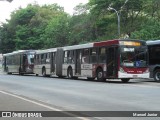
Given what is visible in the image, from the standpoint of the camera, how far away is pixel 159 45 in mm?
29469

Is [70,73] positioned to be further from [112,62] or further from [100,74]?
[112,62]

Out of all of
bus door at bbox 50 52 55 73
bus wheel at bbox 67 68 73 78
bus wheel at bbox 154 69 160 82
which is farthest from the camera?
bus door at bbox 50 52 55 73

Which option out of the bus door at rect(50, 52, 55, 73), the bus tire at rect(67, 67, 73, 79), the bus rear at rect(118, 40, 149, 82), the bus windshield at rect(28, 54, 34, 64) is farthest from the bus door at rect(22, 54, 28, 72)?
the bus rear at rect(118, 40, 149, 82)

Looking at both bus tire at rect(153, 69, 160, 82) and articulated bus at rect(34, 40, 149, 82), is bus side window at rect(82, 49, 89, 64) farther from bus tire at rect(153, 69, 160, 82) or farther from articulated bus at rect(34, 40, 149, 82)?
bus tire at rect(153, 69, 160, 82)

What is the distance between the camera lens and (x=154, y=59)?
97.5ft

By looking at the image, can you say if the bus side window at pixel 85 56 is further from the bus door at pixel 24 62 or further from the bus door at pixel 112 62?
the bus door at pixel 24 62

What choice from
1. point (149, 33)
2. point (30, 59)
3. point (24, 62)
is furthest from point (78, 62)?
point (24, 62)

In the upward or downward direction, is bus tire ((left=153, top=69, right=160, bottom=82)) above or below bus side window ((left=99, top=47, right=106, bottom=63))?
below

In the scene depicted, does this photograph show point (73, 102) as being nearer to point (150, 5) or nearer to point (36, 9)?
point (150, 5)

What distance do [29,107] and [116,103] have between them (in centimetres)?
311

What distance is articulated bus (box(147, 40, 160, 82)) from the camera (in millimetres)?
29250

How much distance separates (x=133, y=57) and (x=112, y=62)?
4.92ft

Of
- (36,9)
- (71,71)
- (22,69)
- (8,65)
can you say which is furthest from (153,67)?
(36,9)

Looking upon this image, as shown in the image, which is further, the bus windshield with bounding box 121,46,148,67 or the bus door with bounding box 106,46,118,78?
the bus door with bounding box 106,46,118,78
